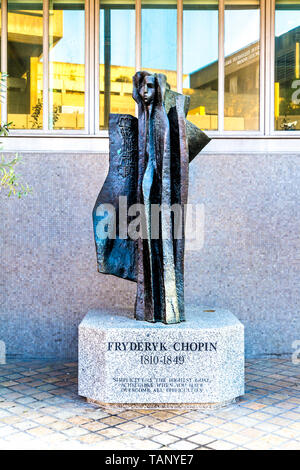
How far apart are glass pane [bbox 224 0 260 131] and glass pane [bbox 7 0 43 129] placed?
7.75 ft

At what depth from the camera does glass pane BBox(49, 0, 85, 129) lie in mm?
7059

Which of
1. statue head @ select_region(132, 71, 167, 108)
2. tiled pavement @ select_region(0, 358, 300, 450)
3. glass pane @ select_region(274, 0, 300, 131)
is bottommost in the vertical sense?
tiled pavement @ select_region(0, 358, 300, 450)

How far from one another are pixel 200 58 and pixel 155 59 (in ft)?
1.87

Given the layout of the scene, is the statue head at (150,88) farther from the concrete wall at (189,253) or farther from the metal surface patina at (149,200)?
the concrete wall at (189,253)

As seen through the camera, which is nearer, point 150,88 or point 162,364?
point 162,364

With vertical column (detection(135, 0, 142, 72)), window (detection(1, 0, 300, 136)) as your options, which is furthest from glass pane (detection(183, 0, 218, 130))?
vertical column (detection(135, 0, 142, 72))

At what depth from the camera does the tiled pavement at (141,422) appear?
4.04 meters

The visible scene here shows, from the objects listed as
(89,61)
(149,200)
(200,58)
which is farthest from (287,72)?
(149,200)

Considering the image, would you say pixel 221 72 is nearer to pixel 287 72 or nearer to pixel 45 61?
pixel 287 72

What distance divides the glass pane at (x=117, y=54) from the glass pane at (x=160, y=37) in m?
0.16

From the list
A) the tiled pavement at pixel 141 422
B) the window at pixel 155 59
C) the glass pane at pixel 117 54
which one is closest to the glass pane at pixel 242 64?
the window at pixel 155 59

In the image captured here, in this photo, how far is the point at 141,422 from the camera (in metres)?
4.46

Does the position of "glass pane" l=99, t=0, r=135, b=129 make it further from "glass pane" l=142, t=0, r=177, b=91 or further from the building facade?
"glass pane" l=142, t=0, r=177, b=91

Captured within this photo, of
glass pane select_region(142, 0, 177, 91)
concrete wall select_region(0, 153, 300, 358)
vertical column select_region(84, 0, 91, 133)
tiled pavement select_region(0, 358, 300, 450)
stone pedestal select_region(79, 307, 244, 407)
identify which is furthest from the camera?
glass pane select_region(142, 0, 177, 91)
